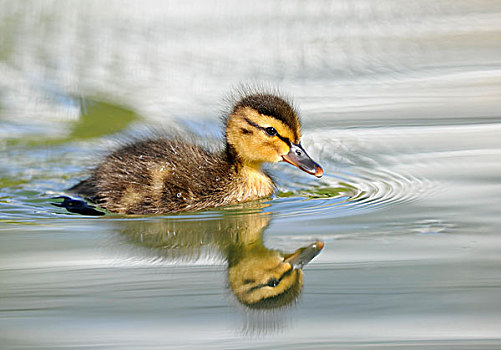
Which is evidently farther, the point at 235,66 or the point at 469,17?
the point at 469,17

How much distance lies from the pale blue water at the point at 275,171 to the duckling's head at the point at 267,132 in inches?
9.2

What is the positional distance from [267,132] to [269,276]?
1680 millimetres

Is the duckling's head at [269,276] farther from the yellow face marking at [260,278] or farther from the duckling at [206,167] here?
the duckling at [206,167]

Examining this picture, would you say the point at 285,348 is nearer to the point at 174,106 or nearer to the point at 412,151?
the point at 412,151

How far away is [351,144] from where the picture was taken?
541cm

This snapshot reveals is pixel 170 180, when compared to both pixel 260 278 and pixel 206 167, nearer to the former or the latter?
pixel 206 167

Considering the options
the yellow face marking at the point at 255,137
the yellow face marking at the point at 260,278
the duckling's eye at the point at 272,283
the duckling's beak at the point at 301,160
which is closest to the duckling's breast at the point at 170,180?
the yellow face marking at the point at 255,137

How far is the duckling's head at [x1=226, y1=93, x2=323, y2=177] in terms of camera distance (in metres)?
4.64

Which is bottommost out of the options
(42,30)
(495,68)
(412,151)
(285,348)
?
(285,348)

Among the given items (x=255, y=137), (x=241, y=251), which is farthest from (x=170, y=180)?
(x=241, y=251)

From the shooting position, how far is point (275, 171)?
5.43 meters

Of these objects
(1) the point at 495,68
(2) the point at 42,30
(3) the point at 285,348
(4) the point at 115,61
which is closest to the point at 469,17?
(1) the point at 495,68

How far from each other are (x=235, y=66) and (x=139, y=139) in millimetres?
1703

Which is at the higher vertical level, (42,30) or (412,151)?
(42,30)
